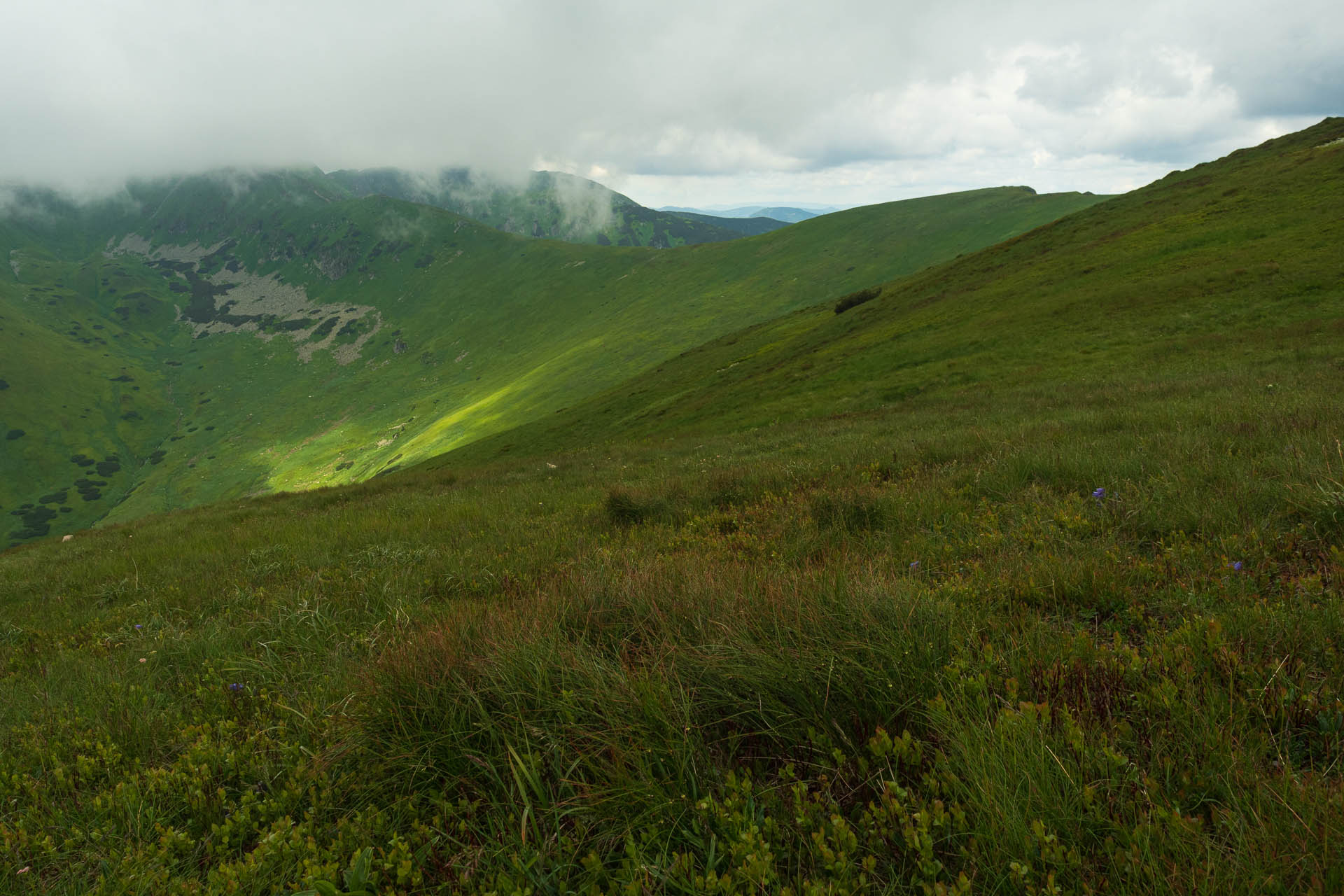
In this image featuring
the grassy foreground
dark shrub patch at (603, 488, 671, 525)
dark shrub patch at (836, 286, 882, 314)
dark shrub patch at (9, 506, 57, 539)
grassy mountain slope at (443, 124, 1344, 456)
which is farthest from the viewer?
dark shrub patch at (9, 506, 57, 539)

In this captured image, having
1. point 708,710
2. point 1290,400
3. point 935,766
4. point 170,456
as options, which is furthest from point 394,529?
point 170,456

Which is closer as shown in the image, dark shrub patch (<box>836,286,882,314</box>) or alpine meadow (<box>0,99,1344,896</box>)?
alpine meadow (<box>0,99,1344,896</box>)

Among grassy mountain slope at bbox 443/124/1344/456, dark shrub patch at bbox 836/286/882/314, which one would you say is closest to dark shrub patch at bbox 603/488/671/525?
grassy mountain slope at bbox 443/124/1344/456

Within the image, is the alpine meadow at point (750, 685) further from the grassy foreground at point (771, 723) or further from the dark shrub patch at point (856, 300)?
the dark shrub patch at point (856, 300)

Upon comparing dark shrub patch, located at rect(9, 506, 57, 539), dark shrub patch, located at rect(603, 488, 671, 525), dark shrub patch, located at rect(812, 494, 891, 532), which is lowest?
dark shrub patch, located at rect(9, 506, 57, 539)

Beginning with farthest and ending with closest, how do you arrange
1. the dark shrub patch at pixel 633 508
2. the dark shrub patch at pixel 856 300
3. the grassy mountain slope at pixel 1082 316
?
the dark shrub patch at pixel 856 300 < the grassy mountain slope at pixel 1082 316 < the dark shrub patch at pixel 633 508

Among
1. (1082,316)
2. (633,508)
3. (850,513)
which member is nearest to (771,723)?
(850,513)

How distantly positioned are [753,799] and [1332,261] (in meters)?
44.6

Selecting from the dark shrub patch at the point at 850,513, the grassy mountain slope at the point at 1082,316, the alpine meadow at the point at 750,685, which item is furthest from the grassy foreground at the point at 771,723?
the grassy mountain slope at the point at 1082,316

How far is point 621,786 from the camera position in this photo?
8.31 feet

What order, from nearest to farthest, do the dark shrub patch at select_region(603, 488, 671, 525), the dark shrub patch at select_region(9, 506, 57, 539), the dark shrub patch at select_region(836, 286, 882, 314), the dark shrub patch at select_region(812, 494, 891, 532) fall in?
the dark shrub patch at select_region(812, 494, 891, 532) < the dark shrub patch at select_region(603, 488, 671, 525) < the dark shrub patch at select_region(836, 286, 882, 314) < the dark shrub patch at select_region(9, 506, 57, 539)

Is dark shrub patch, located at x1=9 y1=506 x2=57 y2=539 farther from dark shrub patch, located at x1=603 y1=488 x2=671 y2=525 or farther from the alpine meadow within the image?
dark shrub patch, located at x1=603 y1=488 x2=671 y2=525

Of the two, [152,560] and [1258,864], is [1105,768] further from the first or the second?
[152,560]

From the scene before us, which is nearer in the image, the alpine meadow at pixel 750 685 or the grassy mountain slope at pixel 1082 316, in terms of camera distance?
the alpine meadow at pixel 750 685
